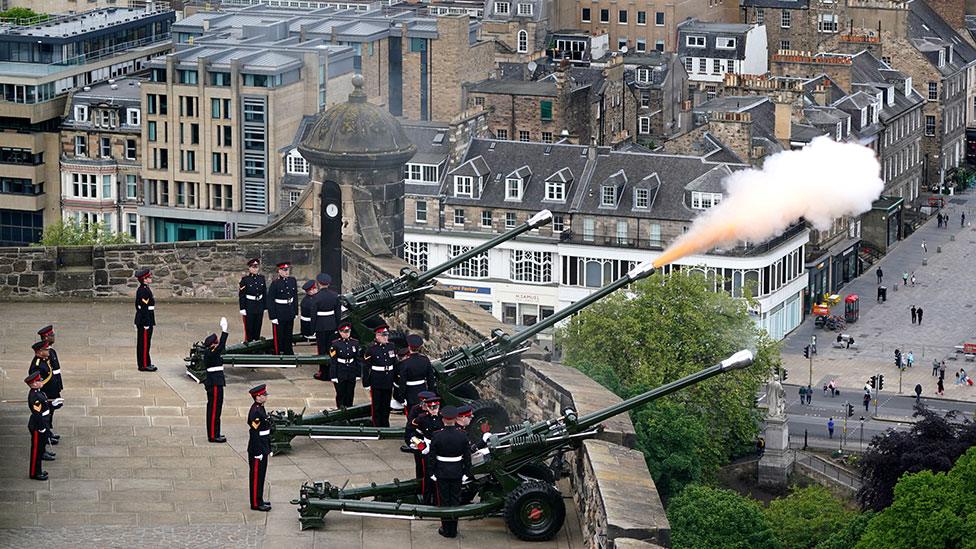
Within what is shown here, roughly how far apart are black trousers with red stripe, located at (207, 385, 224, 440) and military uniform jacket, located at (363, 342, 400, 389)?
1758 mm

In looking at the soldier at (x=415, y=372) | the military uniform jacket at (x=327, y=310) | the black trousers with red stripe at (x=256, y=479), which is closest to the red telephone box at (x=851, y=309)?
the military uniform jacket at (x=327, y=310)

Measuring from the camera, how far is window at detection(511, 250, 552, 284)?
133 meters

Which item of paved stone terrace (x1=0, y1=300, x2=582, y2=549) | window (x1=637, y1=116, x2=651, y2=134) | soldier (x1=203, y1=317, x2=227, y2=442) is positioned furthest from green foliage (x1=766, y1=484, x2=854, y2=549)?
window (x1=637, y1=116, x2=651, y2=134)

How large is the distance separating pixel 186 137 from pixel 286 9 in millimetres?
33139

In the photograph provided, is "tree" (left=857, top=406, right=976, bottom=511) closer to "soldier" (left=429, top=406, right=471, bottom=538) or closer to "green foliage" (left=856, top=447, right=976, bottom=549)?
"green foliage" (left=856, top=447, right=976, bottom=549)

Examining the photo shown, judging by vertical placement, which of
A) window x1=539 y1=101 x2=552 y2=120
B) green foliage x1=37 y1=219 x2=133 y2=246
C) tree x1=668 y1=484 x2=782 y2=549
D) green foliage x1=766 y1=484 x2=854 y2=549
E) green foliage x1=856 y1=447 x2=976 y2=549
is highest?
green foliage x1=856 y1=447 x2=976 y2=549

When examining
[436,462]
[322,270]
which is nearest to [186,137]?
[322,270]

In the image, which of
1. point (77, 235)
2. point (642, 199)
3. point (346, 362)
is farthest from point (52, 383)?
point (77, 235)

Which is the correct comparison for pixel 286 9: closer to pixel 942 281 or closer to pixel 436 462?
pixel 942 281

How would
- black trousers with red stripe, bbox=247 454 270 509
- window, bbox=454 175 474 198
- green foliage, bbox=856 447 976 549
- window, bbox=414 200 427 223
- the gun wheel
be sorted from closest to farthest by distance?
1. the gun wheel
2. black trousers with red stripe, bbox=247 454 270 509
3. green foliage, bbox=856 447 976 549
4. window, bbox=454 175 474 198
5. window, bbox=414 200 427 223

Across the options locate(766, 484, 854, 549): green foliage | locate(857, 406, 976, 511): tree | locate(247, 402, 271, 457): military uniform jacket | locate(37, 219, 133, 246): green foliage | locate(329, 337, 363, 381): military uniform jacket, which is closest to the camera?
locate(247, 402, 271, 457): military uniform jacket

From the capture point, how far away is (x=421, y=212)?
5359 inches

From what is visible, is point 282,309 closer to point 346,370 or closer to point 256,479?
point 346,370

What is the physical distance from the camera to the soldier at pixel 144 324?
34781 millimetres
